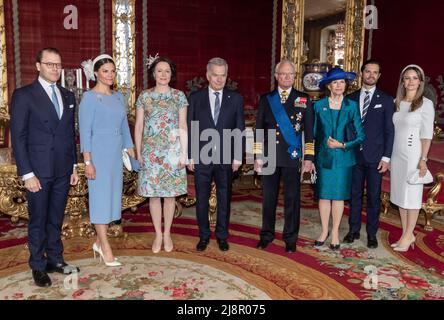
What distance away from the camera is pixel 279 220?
486 centimetres

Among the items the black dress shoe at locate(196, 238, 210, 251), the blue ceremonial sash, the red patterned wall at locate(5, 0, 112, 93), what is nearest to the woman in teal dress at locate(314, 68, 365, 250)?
the blue ceremonial sash

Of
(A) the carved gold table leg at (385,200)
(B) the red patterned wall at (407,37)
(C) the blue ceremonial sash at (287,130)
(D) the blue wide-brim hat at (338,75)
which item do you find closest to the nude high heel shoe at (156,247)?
(C) the blue ceremonial sash at (287,130)

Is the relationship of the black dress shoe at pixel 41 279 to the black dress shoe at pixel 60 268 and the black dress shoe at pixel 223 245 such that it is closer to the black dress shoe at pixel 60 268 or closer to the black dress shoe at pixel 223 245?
the black dress shoe at pixel 60 268

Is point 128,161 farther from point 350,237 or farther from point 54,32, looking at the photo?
point 54,32

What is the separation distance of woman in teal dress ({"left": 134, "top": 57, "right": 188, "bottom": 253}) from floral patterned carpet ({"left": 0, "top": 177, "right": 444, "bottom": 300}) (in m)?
Result: 0.60

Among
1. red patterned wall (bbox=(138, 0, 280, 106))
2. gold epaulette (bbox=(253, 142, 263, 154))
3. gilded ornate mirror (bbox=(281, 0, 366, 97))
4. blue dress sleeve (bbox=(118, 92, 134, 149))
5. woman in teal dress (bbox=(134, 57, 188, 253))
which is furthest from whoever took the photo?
gilded ornate mirror (bbox=(281, 0, 366, 97))

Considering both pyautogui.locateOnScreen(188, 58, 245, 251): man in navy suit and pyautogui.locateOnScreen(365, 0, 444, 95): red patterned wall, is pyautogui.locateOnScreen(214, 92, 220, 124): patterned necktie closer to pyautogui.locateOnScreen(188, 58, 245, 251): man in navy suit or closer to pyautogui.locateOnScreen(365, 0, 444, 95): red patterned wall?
pyautogui.locateOnScreen(188, 58, 245, 251): man in navy suit

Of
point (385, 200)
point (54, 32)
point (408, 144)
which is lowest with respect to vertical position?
point (385, 200)

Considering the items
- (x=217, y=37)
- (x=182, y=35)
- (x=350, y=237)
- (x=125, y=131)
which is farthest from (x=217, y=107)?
(x=217, y=37)

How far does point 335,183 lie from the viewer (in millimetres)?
3766

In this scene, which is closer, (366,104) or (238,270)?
(238,270)

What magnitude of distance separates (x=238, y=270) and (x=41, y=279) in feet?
4.52

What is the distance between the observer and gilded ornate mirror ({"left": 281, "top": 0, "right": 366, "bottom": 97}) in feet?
24.2

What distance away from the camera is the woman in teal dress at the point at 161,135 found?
3541 millimetres
